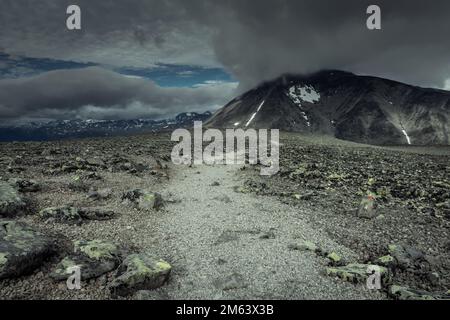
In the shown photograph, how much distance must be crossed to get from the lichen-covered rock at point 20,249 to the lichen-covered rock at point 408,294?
12.7 m

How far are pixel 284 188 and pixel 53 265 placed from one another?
19.6 metres

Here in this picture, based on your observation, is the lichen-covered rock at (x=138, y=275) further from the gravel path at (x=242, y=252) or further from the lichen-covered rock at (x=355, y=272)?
the lichen-covered rock at (x=355, y=272)

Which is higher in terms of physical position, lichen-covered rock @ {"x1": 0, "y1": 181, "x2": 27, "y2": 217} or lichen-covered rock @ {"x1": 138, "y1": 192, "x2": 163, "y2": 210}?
lichen-covered rock @ {"x1": 0, "y1": 181, "x2": 27, "y2": 217}

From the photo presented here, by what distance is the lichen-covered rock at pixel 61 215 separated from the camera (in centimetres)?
1611

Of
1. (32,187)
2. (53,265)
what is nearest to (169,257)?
(53,265)

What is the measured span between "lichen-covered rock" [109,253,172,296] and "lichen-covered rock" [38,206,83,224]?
549 cm

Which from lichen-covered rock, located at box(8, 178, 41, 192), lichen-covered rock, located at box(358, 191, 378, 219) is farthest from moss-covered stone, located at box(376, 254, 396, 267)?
lichen-covered rock, located at box(8, 178, 41, 192)

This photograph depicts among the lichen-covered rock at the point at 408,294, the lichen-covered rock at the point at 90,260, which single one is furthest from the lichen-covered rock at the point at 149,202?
the lichen-covered rock at the point at 408,294

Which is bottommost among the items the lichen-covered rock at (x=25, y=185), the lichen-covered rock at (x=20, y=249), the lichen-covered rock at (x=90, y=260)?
the lichen-covered rock at (x=90, y=260)

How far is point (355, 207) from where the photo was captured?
2234cm

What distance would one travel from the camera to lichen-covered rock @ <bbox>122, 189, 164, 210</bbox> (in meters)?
20.2

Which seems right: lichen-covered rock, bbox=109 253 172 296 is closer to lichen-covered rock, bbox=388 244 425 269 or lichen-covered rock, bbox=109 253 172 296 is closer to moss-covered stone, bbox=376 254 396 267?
moss-covered stone, bbox=376 254 396 267

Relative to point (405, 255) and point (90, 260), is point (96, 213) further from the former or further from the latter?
point (405, 255)
